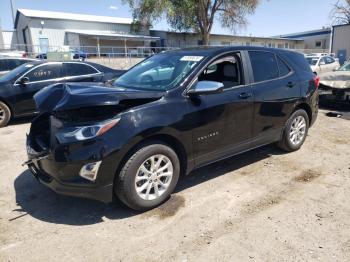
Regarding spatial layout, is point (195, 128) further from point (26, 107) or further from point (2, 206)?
point (26, 107)

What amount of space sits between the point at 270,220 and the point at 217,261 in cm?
91

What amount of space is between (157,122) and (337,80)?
7.18 metres

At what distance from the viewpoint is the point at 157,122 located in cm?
345

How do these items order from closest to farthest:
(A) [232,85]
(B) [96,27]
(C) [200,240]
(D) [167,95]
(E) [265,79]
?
1. (C) [200,240]
2. (D) [167,95]
3. (A) [232,85]
4. (E) [265,79]
5. (B) [96,27]

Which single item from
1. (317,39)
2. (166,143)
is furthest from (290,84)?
(317,39)

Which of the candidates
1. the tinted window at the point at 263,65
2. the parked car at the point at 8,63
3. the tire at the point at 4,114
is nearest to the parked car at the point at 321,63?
the tinted window at the point at 263,65

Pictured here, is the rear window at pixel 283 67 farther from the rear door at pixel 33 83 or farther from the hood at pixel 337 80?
the rear door at pixel 33 83

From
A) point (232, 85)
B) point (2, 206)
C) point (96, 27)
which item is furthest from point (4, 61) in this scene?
point (96, 27)

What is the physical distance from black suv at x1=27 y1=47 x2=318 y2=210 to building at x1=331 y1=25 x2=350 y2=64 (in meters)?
27.7

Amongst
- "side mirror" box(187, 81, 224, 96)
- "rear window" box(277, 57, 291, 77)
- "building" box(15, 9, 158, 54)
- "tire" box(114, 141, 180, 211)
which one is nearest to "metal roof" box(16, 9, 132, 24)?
"building" box(15, 9, 158, 54)

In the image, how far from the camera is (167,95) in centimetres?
363

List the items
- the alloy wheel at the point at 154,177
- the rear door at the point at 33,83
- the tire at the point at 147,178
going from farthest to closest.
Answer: the rear door at the point at 33,83, the alloy wheel at the point at 154,177, the tire at the point at 147,178

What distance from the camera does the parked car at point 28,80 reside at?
7918 millimetres

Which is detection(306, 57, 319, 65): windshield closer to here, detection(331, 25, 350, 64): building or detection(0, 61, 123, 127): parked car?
detection(0, 61, 123, 127): parked car
